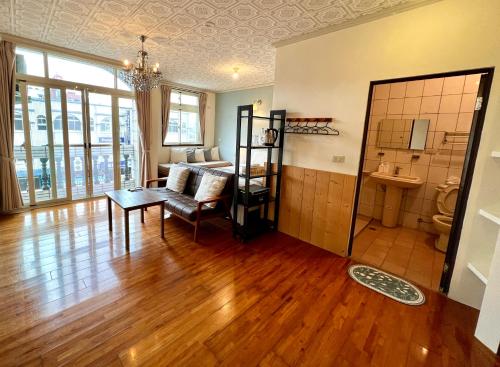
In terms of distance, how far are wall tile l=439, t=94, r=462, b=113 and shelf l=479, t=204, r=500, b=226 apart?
80.5 inches

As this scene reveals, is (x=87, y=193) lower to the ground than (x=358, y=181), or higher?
lower

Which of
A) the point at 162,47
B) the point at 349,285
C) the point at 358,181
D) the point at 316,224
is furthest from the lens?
the point at 162,47

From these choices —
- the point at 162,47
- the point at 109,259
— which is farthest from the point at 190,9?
the point at 109,259

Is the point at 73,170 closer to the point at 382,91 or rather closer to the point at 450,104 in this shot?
the point at 382,91

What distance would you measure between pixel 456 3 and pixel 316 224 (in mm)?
2483

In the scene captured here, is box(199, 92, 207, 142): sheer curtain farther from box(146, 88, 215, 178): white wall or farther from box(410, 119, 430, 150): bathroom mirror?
box(410, 119, 430, 150): bathroom mirror

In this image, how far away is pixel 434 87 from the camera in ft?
11.3

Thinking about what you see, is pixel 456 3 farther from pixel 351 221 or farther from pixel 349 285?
pixel 349 285

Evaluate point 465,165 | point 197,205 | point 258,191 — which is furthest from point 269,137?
point 465,165

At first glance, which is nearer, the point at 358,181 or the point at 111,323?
the point at 111,323

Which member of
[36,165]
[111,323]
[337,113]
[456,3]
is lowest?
[111,323]

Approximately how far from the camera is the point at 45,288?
209 centimetres

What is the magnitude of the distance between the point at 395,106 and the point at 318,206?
227 centimetres

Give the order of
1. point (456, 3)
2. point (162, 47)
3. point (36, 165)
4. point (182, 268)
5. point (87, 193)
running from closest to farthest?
1. point (456, 3)
2. point (182, 268)
3. point (162, 47)
4. point (36, 165)
5. point (87, 193)
